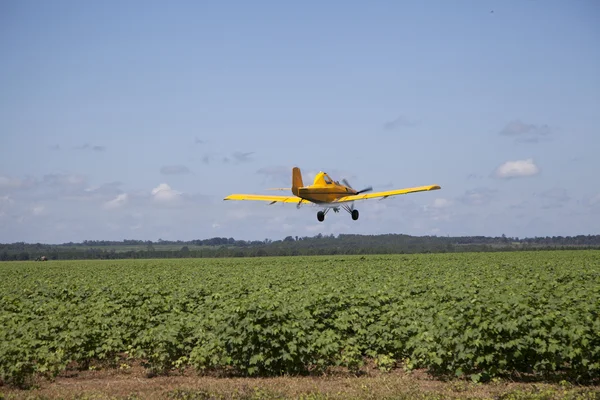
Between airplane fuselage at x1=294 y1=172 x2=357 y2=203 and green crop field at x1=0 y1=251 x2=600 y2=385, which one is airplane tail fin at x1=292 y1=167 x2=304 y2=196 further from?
green crop field at x1=0 y1=251 x2=600 y2=385

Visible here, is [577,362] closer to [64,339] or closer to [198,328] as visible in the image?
[198,328]

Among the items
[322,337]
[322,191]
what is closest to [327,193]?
[322,191]

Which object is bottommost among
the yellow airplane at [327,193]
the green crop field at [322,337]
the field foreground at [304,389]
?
the field foreground at [304,389]

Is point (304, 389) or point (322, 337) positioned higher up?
point (322, 337)

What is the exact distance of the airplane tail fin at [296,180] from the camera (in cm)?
3853

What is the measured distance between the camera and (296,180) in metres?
38.9

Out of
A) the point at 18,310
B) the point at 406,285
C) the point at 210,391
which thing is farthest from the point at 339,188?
the point at 210,391

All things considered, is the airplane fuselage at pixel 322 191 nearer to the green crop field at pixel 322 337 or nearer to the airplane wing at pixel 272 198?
the airplane wing at pixel 272 198

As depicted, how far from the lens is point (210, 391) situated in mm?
12570

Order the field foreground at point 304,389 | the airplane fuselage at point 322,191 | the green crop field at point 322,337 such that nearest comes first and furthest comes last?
the field foreground at point 304,389, the green crop field at point 322,337, the airplane fuselage at point 322,191

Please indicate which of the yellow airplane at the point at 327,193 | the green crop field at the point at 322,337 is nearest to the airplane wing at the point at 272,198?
the yellow airplane at the point at 327,193

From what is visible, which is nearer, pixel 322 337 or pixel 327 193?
pixel 322 337

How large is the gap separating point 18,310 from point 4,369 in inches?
318

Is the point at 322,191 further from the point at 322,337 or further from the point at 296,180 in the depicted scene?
the point at 322,337
